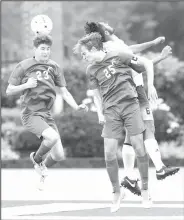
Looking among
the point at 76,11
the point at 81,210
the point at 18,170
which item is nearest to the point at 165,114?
the point at 18,170

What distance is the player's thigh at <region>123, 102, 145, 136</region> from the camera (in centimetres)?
877

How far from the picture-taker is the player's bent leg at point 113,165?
8.82m

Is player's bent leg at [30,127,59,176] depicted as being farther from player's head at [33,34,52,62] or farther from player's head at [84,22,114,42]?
player's head at [84,22,114,42]

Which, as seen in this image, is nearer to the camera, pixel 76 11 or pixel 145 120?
pixel 145 120

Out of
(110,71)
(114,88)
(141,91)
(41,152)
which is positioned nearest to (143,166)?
(141,91)

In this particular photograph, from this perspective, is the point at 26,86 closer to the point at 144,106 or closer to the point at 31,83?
the point at 31,83

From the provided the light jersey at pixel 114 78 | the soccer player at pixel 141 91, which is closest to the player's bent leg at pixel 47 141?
the soccer player at pixel 141 91

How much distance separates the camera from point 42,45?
927cm

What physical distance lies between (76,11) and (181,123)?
1707 centimetres

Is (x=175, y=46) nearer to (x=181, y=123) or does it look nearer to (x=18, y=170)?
(x=181, y=123)

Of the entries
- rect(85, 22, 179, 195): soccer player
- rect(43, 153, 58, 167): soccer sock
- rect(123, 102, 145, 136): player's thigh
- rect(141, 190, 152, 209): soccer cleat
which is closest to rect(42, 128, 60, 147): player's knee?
rect(43, 153, 58, 167): soccer sock

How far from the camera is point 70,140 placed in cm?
1658

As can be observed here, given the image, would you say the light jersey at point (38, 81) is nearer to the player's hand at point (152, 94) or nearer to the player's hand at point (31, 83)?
the player's hand at point (31, 83)

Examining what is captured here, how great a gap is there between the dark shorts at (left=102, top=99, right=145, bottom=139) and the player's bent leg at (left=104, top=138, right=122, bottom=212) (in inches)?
3.3
